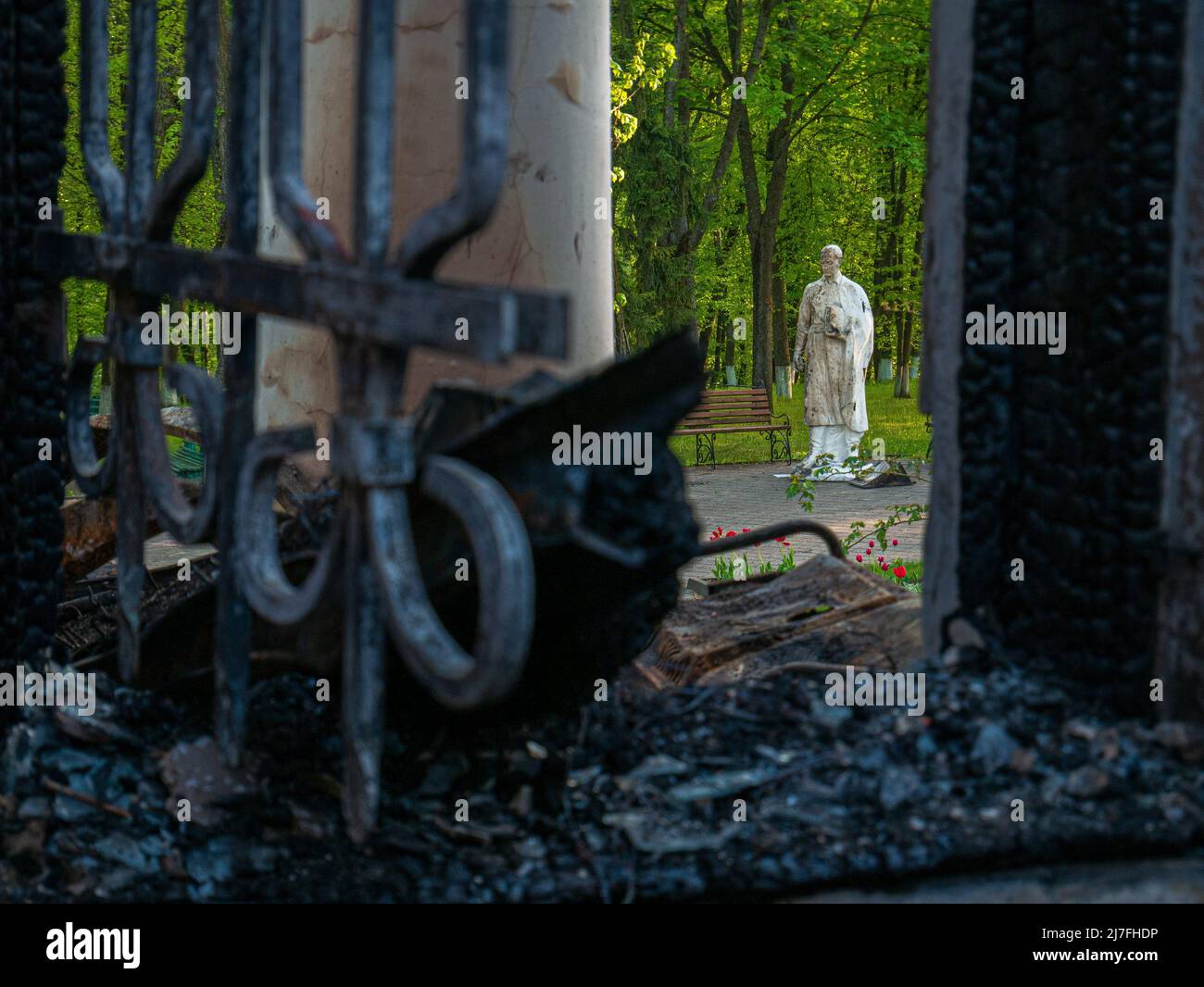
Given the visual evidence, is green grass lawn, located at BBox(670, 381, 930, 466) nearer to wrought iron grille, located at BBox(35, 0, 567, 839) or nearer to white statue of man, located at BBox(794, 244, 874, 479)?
white statue of man, located at BBox(794, 244, 874, 479)

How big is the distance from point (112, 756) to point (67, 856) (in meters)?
0.38

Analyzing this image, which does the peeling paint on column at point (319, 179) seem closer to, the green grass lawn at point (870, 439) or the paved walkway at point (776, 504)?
the paved walkway at point (776, 504)

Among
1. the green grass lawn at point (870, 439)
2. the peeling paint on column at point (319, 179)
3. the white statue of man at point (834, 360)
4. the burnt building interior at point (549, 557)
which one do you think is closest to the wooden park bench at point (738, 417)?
the green grass lawn at point (870, 439)

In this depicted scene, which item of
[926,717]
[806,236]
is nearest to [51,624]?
[926,717]

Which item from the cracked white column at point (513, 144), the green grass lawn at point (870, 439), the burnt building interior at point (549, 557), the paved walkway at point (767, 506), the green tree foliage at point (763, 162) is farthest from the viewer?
the green grass lawn at point (870, 439)

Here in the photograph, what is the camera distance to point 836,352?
1556cm

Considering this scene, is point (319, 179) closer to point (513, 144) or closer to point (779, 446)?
point (513, 144)

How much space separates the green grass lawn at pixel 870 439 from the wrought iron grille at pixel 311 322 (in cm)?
1005

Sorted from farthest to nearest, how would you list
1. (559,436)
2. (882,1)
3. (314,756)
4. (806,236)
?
(806,236) < (882,1) < (314,756) < (559,436)

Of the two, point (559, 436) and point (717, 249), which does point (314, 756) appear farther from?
point (717, 249)

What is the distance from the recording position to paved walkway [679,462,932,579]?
9.73 meters

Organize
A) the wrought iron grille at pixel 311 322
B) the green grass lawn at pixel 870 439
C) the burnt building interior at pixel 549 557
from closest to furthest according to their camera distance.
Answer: the wrought iron grille at pixel 311 322 < the burnt building interior at pixel 549 557 < the green grass lawn at pixel 870 439

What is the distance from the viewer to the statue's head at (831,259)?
50.9 ft

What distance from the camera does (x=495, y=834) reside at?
11.0 feet
